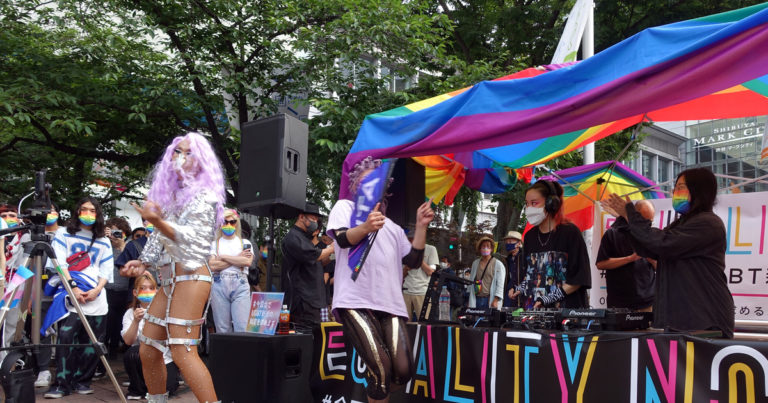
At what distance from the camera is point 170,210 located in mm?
3891

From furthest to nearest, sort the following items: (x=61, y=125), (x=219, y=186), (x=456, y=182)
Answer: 1. (x=61, y=125)
2. (x=456, y=182)
3. (x=219, y=186)

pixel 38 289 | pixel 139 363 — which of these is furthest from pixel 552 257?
pixel 139 363

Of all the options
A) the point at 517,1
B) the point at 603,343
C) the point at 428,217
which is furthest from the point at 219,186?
the point at 517,1

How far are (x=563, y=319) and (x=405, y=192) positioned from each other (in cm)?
153

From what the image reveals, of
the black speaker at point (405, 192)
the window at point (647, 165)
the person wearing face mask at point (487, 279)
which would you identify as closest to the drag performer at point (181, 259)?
the black speaker at point (405, 192)

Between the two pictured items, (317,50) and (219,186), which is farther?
(317,50)

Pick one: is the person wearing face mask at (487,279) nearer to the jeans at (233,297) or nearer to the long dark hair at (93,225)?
the jeans at (233,297)

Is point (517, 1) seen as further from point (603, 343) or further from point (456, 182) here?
point (603, 343)

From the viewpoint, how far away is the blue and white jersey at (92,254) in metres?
6.28

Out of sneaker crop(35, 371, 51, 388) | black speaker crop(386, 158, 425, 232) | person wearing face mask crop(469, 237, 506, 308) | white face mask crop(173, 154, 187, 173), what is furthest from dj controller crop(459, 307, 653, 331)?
person wearing face mask crop(469, 237, 506, 308)

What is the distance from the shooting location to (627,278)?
17.3 ft

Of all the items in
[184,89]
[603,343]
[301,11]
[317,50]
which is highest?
[301,11]

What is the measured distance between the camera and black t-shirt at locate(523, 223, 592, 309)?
4.59 meters

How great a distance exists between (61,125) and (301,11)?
4191 mm
